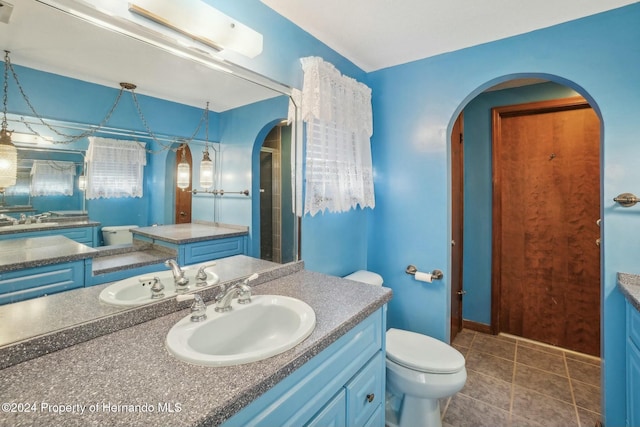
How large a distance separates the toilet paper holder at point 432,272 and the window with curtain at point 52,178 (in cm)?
188

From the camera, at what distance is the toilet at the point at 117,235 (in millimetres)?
1013

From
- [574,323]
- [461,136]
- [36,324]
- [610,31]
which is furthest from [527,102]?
[36,324]

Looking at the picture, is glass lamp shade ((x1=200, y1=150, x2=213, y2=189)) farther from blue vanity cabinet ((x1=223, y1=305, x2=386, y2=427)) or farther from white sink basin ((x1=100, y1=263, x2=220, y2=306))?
blue vanity cabinet ((x1=223, y1=305, x2=386, y2=427))

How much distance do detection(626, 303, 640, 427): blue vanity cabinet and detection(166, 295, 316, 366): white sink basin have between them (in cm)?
144

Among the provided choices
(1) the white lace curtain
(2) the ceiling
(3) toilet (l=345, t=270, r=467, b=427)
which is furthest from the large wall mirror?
(3) toilet (l=345, t=270, r=467, b=427)

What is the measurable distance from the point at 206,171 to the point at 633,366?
2133mm

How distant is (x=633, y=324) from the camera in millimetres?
1312

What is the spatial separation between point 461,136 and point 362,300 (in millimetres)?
2019

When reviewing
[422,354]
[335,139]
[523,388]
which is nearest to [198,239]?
[335,139]

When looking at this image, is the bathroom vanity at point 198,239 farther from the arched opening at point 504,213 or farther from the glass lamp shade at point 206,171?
the arched opening at point 504,213

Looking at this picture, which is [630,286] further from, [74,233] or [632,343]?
[74,233]

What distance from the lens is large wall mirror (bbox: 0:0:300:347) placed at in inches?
33.7

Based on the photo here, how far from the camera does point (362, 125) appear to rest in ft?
6.41

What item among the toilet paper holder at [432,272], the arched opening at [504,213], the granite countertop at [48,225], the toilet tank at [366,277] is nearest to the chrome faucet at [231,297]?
the granite countertop at [48,225]
